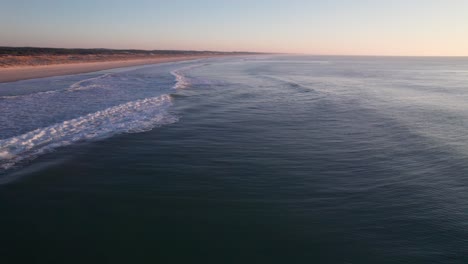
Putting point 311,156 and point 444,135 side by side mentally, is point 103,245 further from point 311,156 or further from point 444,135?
point 444,135

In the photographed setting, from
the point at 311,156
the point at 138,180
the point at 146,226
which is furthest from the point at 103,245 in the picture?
the point at 311,156

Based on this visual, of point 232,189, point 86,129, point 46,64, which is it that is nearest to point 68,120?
point 86,129

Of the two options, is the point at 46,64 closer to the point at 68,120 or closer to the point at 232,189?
the point at 68,120

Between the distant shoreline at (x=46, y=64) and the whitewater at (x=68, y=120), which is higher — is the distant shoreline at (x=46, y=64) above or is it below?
above

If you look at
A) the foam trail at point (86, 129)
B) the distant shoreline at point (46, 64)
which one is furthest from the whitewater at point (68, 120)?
the distant shoreline at point (46, 64)

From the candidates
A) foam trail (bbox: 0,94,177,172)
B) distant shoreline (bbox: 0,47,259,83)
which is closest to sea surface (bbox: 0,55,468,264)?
foam trail (bbox: 0,94,177,172)

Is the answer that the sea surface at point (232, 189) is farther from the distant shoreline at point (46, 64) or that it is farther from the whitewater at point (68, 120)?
the distant shoreline at point (46, 64)
